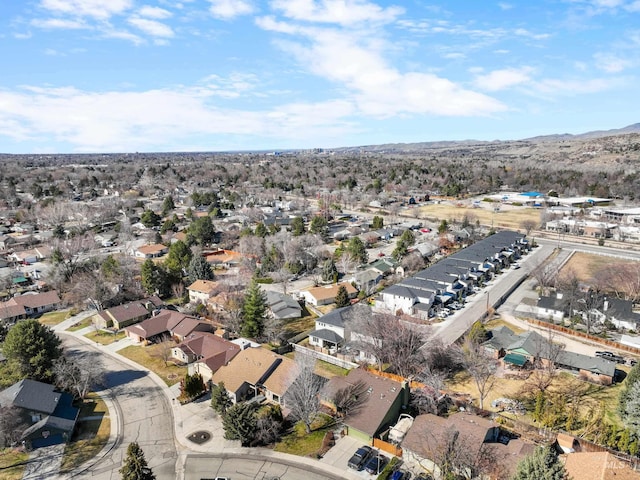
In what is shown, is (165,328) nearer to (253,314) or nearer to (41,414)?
(253,314)

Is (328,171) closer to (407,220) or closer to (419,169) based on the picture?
(419,169)

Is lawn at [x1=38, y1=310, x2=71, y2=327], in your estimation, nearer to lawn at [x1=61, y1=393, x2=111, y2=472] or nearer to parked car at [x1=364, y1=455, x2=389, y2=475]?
lawn at [x1=61, y1=393, x2=111, y2=472]

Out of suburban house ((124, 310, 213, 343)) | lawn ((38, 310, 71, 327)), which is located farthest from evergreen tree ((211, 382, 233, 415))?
lawn ((38, 310, 71, 327))

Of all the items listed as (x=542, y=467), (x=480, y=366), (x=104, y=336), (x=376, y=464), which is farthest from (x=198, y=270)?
(x=542, y=467)

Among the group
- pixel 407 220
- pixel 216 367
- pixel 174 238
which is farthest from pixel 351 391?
pixel 407 220

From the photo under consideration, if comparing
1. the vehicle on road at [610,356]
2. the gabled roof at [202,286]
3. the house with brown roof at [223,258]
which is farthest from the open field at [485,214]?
the gabled roof at [202,286]

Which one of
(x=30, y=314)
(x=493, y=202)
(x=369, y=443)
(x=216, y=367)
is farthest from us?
(x=493, y=202)
